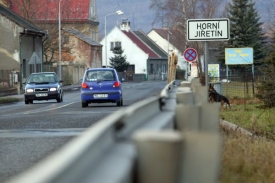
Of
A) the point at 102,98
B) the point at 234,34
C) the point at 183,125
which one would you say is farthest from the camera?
the point at 234,34

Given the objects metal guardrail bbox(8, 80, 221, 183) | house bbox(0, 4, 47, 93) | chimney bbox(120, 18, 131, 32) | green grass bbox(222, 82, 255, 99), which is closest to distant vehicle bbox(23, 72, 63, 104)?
green grass bbox(222, 82, 255, 99)

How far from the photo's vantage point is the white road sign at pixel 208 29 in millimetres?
19562

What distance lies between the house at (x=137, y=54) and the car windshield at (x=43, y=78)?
2972 inches

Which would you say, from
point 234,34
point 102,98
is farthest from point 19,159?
point 234,34

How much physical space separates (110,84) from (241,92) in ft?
23.4

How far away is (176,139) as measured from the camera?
278 cm

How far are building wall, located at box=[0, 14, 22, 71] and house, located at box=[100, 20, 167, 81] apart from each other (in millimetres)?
47915

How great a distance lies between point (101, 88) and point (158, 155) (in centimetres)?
2771

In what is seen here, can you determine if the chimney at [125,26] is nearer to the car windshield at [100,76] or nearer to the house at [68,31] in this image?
the house at [68,31]

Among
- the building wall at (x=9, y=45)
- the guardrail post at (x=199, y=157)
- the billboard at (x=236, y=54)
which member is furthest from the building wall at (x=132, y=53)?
the guardrail post at (x=199, y=157)

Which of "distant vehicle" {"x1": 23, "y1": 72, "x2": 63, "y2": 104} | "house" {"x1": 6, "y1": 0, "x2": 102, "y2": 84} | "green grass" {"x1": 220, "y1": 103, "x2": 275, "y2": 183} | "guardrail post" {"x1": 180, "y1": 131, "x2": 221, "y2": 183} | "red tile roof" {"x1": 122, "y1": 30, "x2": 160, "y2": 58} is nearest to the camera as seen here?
"guardrail post" {"x1": 180, "y1": 131, "x2": 221, "y2": 183}

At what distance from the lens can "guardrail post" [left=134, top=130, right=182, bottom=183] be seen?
2820mm

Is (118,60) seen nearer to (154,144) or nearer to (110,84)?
(110,84)

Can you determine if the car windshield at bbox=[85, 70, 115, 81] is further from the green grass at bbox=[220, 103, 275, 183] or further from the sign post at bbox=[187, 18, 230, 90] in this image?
the green grass at bbox=[220, 103, 275, 183]
